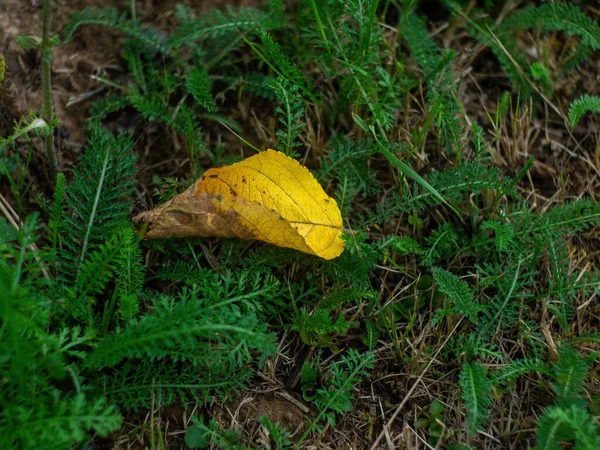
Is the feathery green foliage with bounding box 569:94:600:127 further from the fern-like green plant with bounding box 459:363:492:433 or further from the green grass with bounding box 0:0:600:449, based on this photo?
the fern-like green plant with bounding box 459:363:492:433

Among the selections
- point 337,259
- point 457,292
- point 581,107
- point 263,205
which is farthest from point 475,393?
point 581,107

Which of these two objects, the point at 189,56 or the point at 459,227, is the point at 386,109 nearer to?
the point at 459,227

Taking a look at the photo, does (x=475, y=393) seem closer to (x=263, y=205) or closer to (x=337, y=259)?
(x=337, y=259)

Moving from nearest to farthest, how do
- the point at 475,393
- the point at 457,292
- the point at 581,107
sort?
the point at 475,393
the point at 457,292
the point at 581,107

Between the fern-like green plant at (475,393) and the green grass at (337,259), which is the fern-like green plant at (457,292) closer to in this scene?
the green grass at (337,259)

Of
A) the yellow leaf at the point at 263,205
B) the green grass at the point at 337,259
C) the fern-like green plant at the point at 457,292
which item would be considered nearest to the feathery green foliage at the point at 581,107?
the green grass at the point at 337,259

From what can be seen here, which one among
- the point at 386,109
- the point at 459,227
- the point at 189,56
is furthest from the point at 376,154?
the point at 189,56

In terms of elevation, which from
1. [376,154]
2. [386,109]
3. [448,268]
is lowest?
[448,268]
